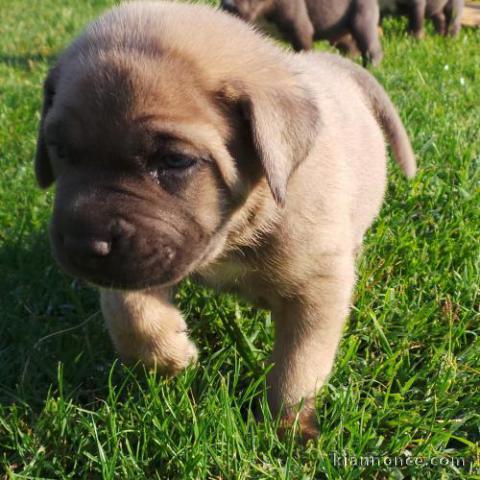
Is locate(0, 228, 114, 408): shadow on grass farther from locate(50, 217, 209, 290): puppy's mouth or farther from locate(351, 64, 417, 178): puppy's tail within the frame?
locate(351, 64, 417, 178): puppy's tail

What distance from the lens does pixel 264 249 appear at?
2373 millimetres

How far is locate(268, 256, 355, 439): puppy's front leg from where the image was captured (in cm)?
241

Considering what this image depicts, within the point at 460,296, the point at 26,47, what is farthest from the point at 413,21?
the point at 460,296

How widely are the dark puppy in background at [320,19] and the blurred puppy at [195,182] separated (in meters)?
4.36

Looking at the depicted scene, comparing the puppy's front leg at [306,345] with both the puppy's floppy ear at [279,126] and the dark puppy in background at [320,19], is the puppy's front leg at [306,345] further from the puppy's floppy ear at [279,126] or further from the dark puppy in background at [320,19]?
the dark puppy in background at [320,19]

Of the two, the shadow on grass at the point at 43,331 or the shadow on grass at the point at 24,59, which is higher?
the shadow on grass at the point at 43,331

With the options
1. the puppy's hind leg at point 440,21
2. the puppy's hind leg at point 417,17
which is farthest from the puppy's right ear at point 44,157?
the puppy's hind leg at point 440,21

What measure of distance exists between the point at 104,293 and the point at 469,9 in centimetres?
841

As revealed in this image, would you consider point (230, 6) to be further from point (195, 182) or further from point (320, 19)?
point (195, 182)

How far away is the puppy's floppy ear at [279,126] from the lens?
80.2 inches

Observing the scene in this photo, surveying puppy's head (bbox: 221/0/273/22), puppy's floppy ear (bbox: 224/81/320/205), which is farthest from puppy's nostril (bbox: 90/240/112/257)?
puppy's head (bbox: 221/0/273/22)

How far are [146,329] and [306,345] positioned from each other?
0.59 m

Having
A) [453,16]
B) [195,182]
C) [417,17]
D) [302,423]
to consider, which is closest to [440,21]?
[453,16]

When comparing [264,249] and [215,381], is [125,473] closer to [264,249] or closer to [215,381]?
[215,381]
